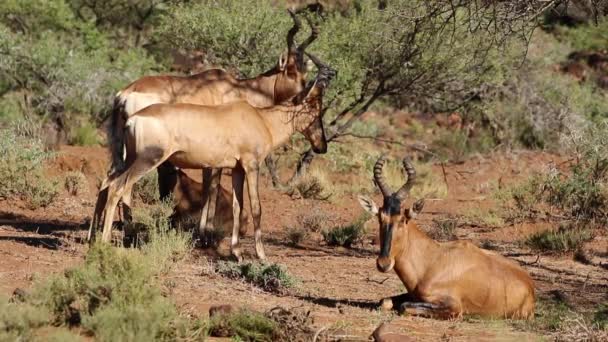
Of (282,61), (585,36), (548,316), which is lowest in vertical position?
(548,316)

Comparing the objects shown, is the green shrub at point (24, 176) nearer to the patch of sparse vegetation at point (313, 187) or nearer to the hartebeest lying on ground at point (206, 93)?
the hartebeest lying on ground at point (206, 93)

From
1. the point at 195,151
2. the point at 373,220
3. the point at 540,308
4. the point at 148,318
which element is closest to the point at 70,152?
the point at 373,220

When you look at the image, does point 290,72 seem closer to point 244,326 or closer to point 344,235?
point 344,235

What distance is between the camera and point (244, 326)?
8.85 m

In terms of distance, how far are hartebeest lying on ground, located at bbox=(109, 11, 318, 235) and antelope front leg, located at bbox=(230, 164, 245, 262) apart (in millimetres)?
762

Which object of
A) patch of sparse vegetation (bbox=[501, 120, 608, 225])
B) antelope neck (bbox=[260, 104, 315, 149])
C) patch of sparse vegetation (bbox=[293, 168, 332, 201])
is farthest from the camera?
patch of sparse vegetation (bbox=[293, 168, 332, 201])

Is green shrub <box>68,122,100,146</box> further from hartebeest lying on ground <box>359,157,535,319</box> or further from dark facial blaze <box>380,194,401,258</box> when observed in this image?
dark facial blaze <box>380,194,401,258</box>

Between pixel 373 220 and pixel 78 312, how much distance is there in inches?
369

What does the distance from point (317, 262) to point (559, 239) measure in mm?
3657

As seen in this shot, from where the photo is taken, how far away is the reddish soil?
10031mm

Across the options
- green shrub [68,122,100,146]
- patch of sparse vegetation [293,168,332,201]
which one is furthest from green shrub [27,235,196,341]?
green shrub [68,122,100,146]

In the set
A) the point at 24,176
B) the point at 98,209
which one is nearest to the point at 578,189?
the point at 98,209

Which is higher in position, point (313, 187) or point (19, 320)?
point (313, 187)

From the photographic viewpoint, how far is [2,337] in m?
7.72
